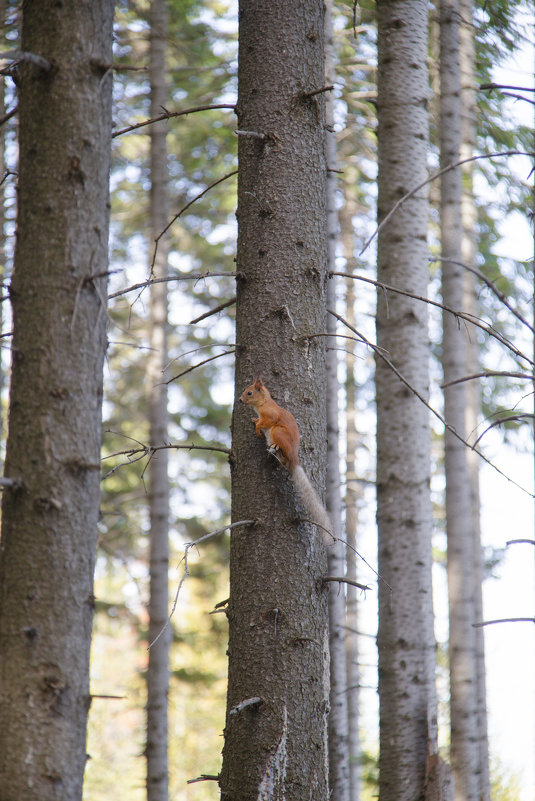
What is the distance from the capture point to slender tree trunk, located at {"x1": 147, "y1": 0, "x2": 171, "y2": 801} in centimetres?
689

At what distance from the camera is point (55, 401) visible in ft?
7.50

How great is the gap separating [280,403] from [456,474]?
13.6ft

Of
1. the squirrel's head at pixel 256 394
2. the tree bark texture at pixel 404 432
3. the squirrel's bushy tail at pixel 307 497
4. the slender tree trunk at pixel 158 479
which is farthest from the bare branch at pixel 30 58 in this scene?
the slender tree trunk at pixel 158 479

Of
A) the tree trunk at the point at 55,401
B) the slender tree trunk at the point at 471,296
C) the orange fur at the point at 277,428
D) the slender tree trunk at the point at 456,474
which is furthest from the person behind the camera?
the slender tree trunk at the point at 471,296

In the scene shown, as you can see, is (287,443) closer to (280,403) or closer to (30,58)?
(280,403)

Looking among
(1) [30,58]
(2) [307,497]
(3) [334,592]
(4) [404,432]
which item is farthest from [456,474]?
(1) [30,58]

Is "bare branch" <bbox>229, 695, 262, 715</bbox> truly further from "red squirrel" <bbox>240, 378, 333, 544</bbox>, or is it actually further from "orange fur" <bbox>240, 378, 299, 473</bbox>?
"orange fur" <bbox>240, 378, 299, 473</bbox>

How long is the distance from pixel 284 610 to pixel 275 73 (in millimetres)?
2263

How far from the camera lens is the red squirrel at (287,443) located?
2785mm

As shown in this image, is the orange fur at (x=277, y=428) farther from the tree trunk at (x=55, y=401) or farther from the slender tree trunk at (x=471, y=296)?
the slender tree trunk at (x=471, y=296)

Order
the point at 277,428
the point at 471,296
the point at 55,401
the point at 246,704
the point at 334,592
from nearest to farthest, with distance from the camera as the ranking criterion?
1. the point at 55,401
2. the point at 246,704
3. the point at 277,428
4. the point at 334,592
5. the point at 471,296

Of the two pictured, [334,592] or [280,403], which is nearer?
[280,403]

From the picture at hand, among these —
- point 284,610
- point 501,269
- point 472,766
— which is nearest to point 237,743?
point 284,610

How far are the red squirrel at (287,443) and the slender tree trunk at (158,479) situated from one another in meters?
3.64
